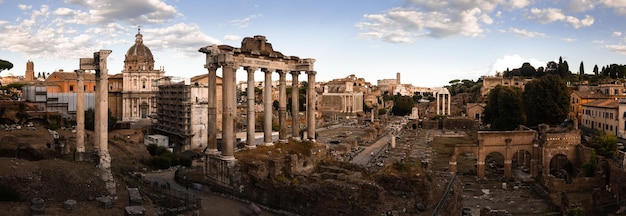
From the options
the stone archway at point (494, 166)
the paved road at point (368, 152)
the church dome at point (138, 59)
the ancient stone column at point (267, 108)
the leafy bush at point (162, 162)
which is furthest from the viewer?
the church dome at point (138, 59)

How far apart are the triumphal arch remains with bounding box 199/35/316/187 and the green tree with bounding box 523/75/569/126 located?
82.4 ft

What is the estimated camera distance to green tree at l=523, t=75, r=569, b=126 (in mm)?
42844

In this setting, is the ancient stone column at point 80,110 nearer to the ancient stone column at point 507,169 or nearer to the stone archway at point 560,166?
the ancient stone column at point 507,169

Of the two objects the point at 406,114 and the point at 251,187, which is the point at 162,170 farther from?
the point at 406,114

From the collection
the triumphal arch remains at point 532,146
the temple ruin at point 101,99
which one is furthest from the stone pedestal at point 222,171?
the triumphal arch remains at point 532,146

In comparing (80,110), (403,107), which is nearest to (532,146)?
(80,110)

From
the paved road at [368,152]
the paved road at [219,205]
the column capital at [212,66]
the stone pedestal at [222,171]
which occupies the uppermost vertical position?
the column capital at [212,66]

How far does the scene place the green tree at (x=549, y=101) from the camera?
42.8 meters

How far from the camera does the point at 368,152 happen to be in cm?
4872

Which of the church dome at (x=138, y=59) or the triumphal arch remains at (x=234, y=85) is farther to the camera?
the church dome at (x=138, y=59)

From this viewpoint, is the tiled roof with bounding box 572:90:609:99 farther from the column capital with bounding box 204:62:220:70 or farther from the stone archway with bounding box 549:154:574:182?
the column capital with bounding box 204:62:220:70

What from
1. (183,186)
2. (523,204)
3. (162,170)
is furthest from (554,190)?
(162,170)

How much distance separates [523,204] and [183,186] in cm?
1822

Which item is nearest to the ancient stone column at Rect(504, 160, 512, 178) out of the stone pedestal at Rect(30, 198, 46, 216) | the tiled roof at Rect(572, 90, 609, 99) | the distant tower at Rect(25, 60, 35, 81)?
the tiled roof at Rect(572, 90, 609, 99)
